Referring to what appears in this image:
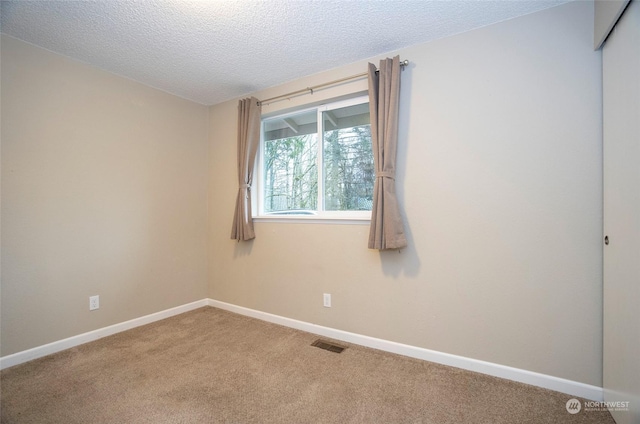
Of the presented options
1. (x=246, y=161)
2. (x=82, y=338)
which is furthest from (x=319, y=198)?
(x=82, y=338)

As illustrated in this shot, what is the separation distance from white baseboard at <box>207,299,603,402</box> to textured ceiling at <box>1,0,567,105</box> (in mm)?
2248

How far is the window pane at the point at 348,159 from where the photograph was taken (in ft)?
7.72

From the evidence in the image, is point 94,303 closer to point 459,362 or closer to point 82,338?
point 82,338

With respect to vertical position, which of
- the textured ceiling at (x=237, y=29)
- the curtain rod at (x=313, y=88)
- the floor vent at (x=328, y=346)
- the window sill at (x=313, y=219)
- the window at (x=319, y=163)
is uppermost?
the textured ceiling at (x=237, y=29)

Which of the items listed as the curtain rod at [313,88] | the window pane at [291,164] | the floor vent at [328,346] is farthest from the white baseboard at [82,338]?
the curtain rod at [313,88]

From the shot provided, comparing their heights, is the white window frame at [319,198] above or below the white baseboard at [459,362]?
above

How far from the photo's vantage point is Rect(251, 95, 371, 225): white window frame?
235 cm

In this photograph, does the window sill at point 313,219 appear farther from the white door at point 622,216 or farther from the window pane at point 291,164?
the white door at point 622,216

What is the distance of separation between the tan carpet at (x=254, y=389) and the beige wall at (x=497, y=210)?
26cm

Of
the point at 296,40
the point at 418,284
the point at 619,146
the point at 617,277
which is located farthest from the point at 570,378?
the point at 296,40

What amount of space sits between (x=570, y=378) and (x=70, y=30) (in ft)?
12.8

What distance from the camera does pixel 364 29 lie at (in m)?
1.90

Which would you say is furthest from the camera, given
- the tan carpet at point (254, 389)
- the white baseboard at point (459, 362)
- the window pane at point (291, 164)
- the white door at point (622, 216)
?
the window pane at point (291, 164)

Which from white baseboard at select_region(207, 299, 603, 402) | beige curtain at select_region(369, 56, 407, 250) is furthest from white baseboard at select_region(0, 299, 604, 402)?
beige curtain at select_region(369, 56, 407, 250)
